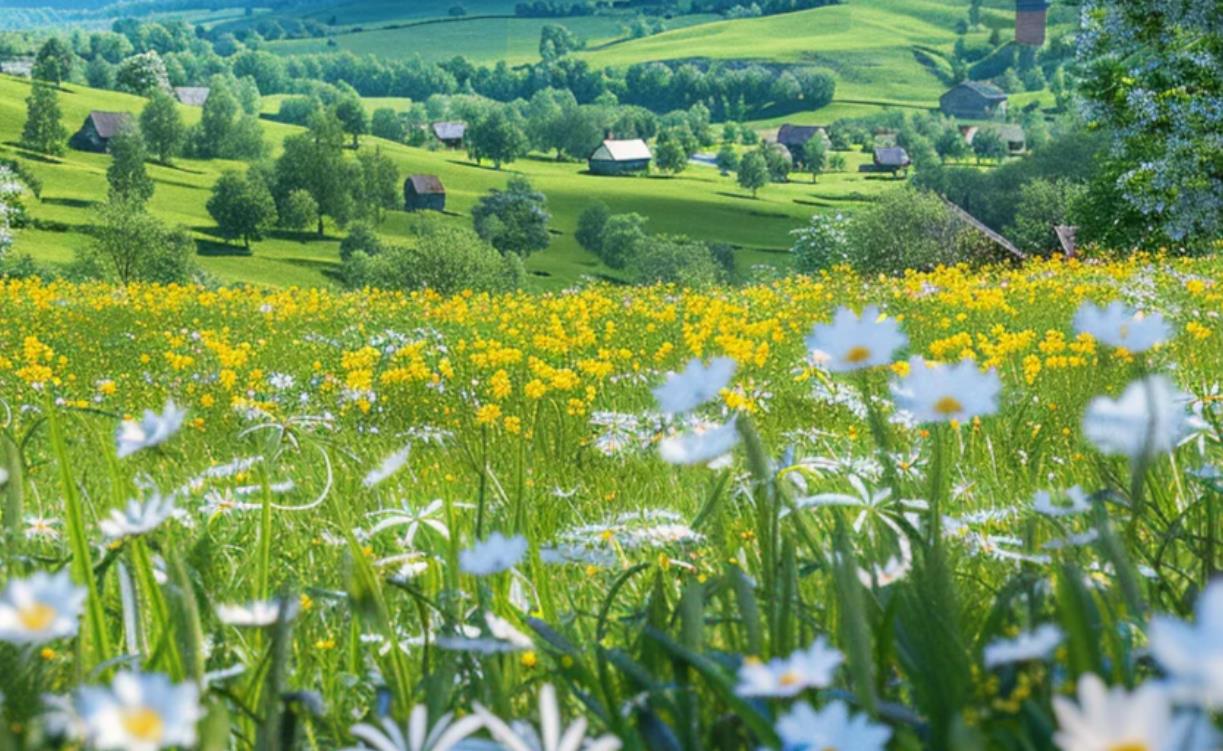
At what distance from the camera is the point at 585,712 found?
1.58 metres

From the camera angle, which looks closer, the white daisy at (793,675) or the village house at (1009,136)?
the white daisy at (793,675)

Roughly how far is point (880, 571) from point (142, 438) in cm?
101

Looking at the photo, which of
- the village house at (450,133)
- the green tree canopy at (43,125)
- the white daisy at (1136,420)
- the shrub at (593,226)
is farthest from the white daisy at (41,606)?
the village house at (450,133)

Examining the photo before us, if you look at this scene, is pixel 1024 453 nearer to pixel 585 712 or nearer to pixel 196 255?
pixel 585 712

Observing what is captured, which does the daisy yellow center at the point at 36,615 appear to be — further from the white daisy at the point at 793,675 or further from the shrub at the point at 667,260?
the shrub at the point at 667,260

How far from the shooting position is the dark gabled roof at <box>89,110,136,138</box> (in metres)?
127

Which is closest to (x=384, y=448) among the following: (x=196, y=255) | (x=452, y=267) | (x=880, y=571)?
(x=880, y=571)

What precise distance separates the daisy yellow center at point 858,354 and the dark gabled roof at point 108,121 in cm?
13693

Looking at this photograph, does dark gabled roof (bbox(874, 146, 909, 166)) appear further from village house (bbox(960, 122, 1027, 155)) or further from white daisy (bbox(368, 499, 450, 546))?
white daisy (bbox(368, 499, 450, 546))

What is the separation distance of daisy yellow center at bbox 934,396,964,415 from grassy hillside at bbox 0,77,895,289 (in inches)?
3733

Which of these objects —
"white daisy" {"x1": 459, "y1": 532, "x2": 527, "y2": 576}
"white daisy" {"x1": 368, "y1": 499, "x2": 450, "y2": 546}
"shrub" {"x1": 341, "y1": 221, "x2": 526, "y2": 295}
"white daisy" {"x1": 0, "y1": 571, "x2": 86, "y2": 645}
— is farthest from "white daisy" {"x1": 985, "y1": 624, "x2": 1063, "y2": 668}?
"shrub" {"x1": 341, "y1": 221, "x2": 526, "y2": 295}

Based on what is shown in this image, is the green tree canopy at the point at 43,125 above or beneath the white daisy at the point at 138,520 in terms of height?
beneath

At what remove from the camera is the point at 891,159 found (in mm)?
172000

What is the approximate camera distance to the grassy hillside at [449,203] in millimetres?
101250
